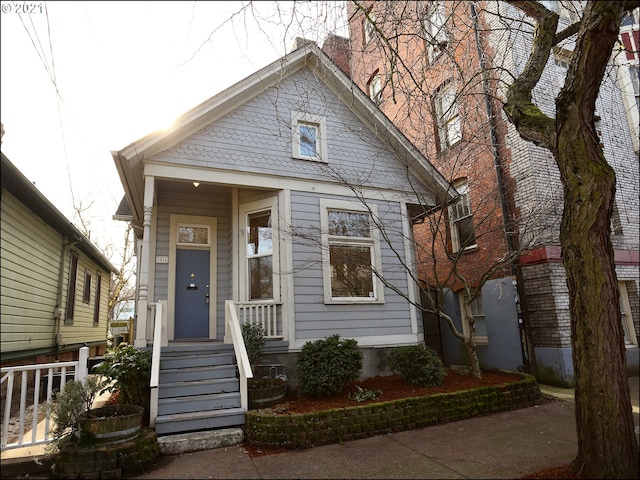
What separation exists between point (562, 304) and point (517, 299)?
0.85 m

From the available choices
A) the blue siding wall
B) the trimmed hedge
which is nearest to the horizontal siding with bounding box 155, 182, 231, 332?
the trimmed hedge

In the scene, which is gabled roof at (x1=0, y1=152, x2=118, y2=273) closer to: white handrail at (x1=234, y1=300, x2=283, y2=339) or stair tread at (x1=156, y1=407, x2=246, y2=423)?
stair tread at (x1=156, y1=407, x2=246, y2=423)

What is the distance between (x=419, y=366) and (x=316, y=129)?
5182mm

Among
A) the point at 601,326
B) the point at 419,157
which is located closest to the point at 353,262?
the point at 419,157

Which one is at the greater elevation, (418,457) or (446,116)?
(446,116)

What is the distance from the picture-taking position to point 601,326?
3.25m

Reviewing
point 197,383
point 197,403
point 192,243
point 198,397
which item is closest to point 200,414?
point 197,403

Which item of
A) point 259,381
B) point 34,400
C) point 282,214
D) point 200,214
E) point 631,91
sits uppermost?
point 631,91

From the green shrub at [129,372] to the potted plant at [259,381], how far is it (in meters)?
1.44

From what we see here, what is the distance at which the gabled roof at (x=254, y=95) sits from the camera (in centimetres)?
669

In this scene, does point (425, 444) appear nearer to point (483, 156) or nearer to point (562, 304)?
point (562, 304)

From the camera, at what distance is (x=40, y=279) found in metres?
4.82

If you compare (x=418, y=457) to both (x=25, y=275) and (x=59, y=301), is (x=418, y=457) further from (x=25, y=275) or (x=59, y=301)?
(x=59, y=301)

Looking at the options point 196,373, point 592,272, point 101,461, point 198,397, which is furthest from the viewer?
point 196,373
